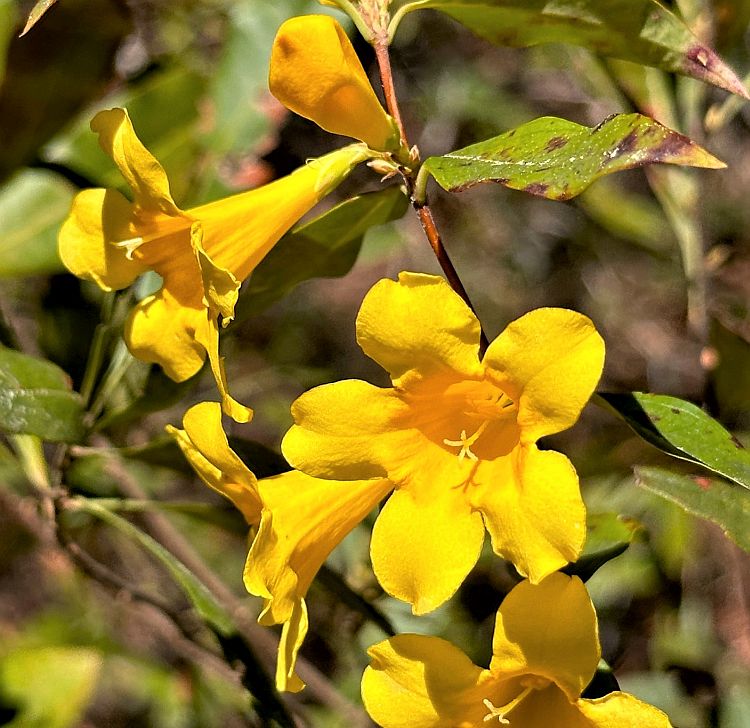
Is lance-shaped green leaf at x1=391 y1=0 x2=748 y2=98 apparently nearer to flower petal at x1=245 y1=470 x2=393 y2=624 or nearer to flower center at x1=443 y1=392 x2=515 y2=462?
flower center at x1=443 y1=392 x2=515 y2=462

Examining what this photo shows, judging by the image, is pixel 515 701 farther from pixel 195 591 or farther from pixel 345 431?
pixel 195 591

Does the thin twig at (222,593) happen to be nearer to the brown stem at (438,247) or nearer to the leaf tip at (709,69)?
the brown stem at (438,247)

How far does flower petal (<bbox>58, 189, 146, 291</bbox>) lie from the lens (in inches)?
58.9

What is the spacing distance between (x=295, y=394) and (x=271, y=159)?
1.37 metres

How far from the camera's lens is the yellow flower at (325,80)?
46.9 inches

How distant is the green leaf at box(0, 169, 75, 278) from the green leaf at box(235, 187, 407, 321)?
2.19 feet

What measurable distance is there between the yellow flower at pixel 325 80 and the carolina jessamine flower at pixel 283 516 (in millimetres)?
415

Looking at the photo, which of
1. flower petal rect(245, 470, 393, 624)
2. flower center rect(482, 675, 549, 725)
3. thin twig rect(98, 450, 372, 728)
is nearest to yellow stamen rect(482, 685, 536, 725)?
flower center rect(482, 675, 549, 725)

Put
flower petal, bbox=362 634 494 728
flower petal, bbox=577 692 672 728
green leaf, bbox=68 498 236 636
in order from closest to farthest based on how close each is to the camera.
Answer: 1. flower petal, bbox=577 692 672 728
2. flower petal, bbox=362 634 494 728
3. green leaf, bbox=68 498 236 636

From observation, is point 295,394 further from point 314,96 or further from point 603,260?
point 314,96

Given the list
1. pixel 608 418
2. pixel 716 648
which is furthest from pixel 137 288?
pixel 608 418

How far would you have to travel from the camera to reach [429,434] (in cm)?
140

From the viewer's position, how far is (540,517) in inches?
44.3

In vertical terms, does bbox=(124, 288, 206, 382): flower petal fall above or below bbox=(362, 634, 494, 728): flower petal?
above
